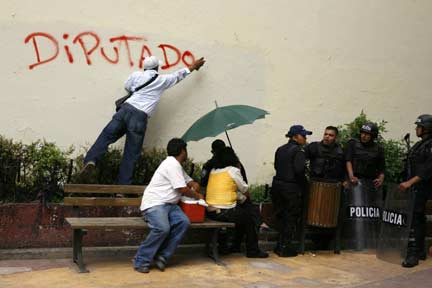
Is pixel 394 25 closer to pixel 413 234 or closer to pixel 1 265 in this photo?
pixel 413 234

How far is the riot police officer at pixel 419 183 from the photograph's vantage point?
773 centimetres

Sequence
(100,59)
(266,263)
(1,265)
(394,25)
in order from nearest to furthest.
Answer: (1,265)
(266,263)
(100,59)
(394,25)

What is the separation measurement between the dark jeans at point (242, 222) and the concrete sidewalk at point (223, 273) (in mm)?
189

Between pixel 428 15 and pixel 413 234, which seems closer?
pixel 413 234

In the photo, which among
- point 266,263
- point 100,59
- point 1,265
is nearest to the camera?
point 1,265

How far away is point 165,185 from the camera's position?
272 inches

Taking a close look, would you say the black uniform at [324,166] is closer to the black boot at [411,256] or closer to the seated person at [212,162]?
the black boot at [411,256]

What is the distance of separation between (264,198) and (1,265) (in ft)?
11.8

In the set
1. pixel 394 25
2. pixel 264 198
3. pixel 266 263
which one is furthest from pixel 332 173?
pixel 394 25

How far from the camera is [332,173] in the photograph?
27.5 ft

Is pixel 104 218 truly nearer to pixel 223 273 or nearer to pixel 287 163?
pixel 223 273

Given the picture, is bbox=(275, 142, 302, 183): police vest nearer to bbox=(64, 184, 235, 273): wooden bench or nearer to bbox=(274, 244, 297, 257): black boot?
bbox=(274, 244, 297, 257): black boot

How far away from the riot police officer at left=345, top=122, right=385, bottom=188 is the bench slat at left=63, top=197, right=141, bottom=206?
116 inches

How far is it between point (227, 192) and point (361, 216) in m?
2.10
